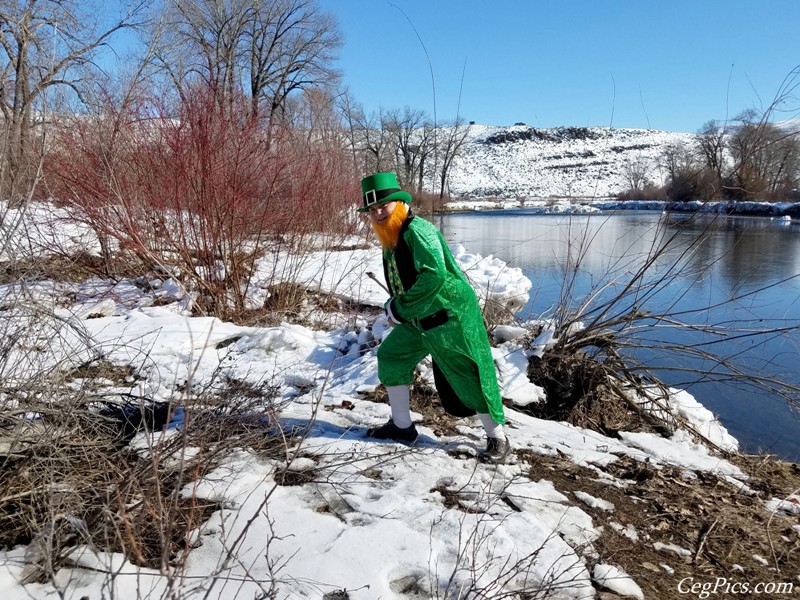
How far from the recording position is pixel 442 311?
2807mm

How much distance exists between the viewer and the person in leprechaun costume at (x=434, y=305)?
2.75 m

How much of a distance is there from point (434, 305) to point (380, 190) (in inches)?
26.5

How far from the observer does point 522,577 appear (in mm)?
1987

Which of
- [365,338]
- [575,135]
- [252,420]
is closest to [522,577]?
[252,420]

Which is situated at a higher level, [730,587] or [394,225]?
[394,225]

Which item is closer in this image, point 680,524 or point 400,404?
point 680,524


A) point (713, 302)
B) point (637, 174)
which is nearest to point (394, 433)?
point (637, 174)

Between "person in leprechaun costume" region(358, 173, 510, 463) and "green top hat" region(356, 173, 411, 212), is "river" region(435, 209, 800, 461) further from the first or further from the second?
"green top hat" region(356, 173, 411, 212)

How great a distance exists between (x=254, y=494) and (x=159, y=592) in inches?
25.9

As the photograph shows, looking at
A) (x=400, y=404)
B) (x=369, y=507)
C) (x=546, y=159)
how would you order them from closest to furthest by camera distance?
(x=369, y=507) < (x=400, y=404) < (x=546, y=159)

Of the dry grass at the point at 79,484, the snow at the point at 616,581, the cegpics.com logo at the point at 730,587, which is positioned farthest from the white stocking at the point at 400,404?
the cegpics.com logo at the point at 730,587

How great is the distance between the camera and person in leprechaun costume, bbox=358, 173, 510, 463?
108 inches

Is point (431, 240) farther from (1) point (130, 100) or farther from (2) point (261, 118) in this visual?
(1) point (130, 100)

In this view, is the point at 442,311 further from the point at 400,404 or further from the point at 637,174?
the point at 637,174
